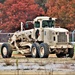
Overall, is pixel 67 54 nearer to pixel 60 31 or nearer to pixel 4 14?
pixel 60 31

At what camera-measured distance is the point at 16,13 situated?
71250 millimetres

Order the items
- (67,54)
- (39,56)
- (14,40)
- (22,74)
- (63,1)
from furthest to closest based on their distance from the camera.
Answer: (63,1) → (14,40) → (67,54) → (39,56) → (22,74)

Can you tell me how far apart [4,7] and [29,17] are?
14.3 feet

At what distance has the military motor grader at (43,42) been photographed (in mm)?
30289

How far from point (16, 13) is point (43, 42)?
130ft

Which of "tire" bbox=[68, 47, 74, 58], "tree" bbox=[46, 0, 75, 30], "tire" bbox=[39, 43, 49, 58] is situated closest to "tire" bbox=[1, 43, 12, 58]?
"tire" bbox=[39, 43, 49, 58]

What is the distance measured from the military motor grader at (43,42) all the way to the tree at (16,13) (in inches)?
1423

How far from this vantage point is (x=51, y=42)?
31.3 metres

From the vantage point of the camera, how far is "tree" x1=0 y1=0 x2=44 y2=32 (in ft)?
228

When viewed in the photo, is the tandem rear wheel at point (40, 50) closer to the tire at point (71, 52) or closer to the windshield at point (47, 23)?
the windshield at point (47, 23)

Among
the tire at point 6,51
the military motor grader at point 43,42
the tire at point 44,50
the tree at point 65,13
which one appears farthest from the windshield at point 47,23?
the tree at point 65,13

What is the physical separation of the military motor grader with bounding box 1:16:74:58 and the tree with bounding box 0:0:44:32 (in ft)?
119

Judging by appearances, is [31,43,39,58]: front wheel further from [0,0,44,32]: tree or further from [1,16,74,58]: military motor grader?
[0,0,44,32]: tree

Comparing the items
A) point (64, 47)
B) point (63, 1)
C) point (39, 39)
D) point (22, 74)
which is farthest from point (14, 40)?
point (63, 1)
